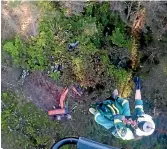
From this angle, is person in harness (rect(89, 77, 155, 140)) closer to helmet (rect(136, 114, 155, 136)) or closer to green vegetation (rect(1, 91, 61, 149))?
helmet (rect(136, 114, 155, 136))

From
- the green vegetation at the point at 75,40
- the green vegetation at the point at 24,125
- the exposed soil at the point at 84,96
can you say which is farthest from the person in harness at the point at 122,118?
the green vegetation at the point at 24,125

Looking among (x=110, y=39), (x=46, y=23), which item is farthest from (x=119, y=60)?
(x=46, y=23)

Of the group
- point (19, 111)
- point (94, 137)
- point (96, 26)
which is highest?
point (96, 26)

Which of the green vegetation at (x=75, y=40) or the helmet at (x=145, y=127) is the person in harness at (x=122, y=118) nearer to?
the helmet at (x=145, y=127)

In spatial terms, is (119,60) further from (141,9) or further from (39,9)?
(39,9)

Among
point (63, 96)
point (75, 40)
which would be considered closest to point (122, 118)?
point (63, 96)

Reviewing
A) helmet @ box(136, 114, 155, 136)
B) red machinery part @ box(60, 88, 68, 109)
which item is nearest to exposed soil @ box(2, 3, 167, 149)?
red machinery part @ box(60, 88, 68, 109)

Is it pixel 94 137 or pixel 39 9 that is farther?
pixel 94 137
